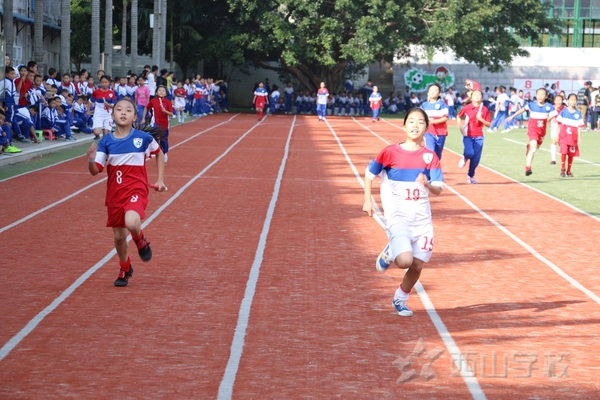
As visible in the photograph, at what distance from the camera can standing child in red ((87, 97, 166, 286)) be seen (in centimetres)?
874

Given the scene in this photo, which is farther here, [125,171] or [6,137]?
[6,137]

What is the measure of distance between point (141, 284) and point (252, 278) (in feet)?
3.50

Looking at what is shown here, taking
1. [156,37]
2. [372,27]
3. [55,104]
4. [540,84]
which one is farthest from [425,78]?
[55,104]

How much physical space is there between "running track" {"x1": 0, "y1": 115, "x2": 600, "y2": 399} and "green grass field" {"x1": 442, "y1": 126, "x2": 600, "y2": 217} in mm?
1234

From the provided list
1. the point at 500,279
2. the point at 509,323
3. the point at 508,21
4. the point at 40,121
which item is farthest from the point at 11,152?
the point at 508,21

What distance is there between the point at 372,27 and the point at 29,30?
1637 centimetres

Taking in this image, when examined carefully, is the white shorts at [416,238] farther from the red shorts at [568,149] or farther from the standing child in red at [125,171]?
the red shorts at [568,149]

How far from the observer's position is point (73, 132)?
97.7 feet

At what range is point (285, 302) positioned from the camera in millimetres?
8555

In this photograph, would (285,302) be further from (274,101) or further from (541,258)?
(274,101)

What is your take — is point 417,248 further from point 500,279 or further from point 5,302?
point 5,302

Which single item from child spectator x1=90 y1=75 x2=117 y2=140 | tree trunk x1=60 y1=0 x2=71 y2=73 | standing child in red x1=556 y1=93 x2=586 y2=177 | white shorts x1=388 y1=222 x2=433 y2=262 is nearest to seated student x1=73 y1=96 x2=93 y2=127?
child spectator x1=90 y1=75 x2=117 y2=140

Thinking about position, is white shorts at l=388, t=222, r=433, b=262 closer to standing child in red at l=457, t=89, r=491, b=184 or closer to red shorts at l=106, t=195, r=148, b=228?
red shorts at l=106, t=195, r=148, b=228

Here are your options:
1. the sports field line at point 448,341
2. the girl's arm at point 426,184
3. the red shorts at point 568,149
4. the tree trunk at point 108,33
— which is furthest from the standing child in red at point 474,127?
the tree trunk at point 108,33
